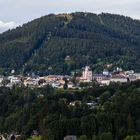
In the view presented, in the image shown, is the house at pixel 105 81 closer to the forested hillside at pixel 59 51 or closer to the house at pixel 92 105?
the forested hillside at pixel 59 51

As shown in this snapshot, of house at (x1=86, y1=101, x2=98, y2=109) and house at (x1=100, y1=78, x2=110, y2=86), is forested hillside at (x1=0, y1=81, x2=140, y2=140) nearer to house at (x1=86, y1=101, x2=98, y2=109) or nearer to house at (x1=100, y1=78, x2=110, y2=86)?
house at (x1=86, y1=101, x2=98, y2=109)

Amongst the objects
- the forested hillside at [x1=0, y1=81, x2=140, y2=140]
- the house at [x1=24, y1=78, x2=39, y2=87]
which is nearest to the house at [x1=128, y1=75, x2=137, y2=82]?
the house at [x1=24, y1=78, x2=39, y2=87]

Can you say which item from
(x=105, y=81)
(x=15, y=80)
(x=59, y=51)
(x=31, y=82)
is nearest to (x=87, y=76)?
(x=105, y=81)

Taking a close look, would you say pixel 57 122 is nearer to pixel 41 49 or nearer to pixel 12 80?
pixel 12 80

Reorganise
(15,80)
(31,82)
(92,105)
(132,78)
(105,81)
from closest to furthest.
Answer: (92,105), (105,81), (132,78), (31,82), (15,80)

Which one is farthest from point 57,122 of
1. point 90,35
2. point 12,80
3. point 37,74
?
point 90,35

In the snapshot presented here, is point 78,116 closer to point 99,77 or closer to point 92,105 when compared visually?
point 92,105

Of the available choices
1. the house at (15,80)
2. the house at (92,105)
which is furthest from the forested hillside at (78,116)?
the house at (15,80)

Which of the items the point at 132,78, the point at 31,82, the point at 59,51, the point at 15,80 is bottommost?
the point at 31,82

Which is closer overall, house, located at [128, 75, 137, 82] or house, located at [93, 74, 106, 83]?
house, located at [128, 75, 137, 82]

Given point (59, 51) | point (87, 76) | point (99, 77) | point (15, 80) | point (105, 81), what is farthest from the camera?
point (59, 51)

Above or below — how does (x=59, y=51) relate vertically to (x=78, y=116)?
above
